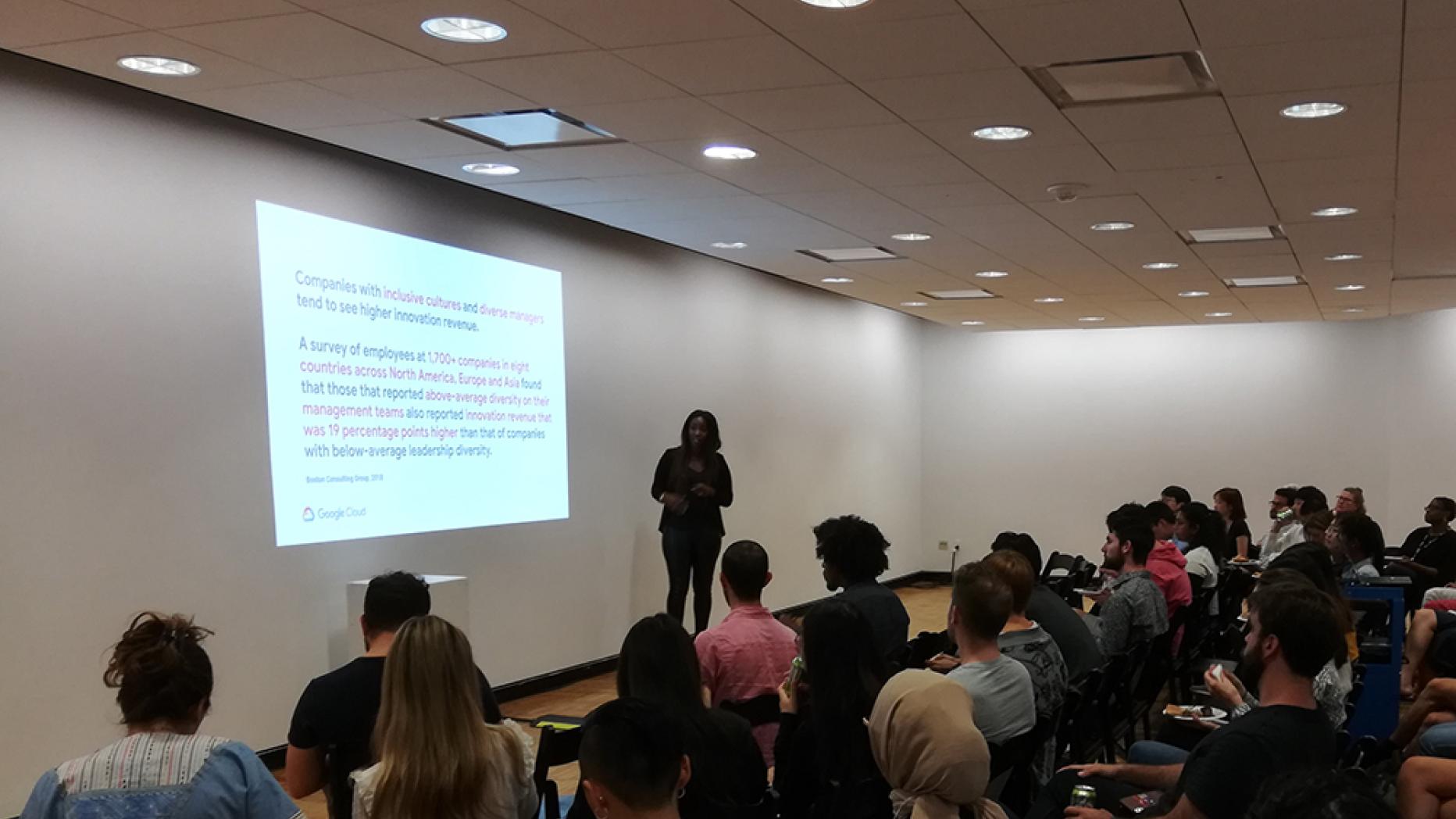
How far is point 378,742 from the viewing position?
2645mm

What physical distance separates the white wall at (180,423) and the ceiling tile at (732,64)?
8.20 ft

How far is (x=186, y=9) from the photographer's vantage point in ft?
12.7

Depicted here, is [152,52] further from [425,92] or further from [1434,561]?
[1434,561]

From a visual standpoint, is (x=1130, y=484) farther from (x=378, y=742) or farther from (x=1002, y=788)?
(x=378, y=742)

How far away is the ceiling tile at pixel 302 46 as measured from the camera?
4050 millimetres

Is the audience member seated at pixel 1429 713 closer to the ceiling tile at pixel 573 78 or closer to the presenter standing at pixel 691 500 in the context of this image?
the ceiling tile at pixel 573 78

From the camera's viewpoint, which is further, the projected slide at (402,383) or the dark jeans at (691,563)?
the dark jeans at (691,563)

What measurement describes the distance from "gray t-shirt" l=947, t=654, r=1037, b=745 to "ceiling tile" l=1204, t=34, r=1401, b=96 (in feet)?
7.55

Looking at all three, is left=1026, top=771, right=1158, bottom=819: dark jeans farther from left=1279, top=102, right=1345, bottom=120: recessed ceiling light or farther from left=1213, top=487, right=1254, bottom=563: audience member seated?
left=1213, top=487, right=1254, bottom=563: audience member seated

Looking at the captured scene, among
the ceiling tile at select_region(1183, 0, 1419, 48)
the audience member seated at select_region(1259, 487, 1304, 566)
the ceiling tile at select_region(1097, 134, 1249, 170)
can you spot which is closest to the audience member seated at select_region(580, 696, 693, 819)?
the ceiling tile at select_region(1183, 0, 1419, 48)

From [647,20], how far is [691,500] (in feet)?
16.4

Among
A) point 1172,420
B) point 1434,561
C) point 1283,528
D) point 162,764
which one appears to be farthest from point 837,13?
point 1172,420

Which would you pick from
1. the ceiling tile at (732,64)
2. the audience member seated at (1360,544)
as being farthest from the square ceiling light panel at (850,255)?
the ceiling tile at (732,64)

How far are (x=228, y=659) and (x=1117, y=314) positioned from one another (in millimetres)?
9983
